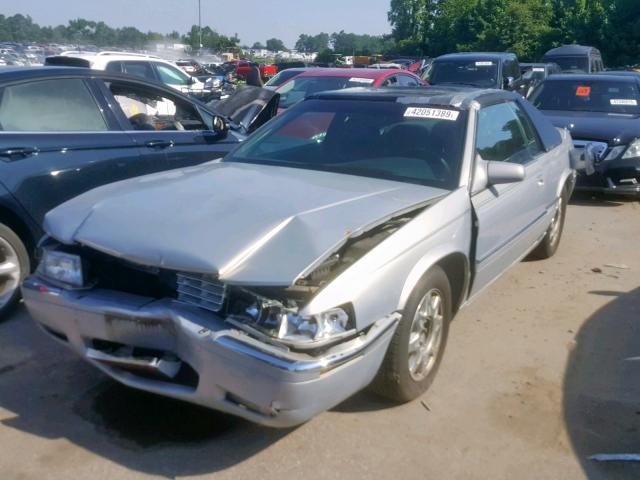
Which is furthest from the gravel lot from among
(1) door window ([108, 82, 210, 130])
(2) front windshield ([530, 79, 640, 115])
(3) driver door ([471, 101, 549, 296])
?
(2) front windshield ([530, 79, 640, 115])

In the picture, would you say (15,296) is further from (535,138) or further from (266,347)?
(535,138)

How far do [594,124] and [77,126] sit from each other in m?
6.28

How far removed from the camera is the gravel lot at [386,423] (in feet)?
10.4

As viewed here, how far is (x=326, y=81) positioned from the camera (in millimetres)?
10023

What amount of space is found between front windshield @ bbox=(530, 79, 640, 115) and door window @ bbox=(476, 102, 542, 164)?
14.4 feet

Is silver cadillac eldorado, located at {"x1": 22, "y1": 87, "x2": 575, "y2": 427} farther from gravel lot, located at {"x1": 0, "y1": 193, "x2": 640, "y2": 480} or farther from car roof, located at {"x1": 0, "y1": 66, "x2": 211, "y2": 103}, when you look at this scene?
car roof, located at {"x1": 0, "y1": 66, "x2": 211, "y2": 103}

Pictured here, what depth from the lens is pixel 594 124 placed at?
29.0ft

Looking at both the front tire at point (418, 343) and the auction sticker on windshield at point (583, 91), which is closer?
the front tire at point (418, 343)

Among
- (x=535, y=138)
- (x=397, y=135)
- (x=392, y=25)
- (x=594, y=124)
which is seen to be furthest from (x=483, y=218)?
(x=392, y=25)

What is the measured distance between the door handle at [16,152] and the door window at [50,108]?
18 cm

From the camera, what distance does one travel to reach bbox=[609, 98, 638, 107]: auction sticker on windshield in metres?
9.29

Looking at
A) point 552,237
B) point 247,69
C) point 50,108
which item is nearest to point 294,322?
point 50,108

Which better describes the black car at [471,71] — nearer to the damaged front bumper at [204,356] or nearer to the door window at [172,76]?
the door window at [172,76]

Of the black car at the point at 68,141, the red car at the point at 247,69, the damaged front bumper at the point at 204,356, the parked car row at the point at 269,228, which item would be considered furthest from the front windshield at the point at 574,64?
the damaged front bumper at the point at 204,356
